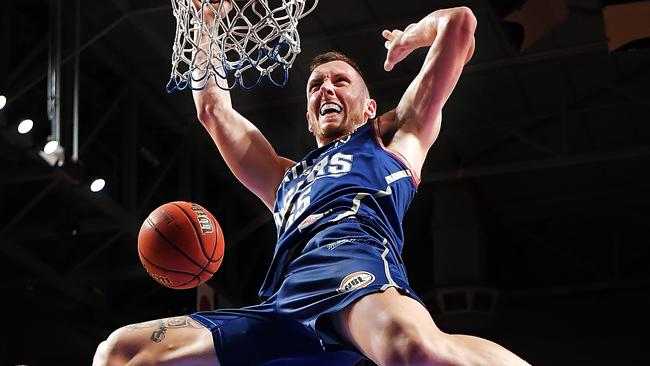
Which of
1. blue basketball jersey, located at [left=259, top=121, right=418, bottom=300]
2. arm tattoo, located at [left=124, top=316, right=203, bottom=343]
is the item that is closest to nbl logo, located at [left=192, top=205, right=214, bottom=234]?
blue basketball jersey, located at [left=259, top=121, right=418, bottom=300]

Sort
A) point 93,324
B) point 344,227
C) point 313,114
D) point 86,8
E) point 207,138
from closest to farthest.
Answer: point 344,227, point 313,114, point 86,8, point 207,138, point 93,324

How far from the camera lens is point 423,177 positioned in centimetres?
1093

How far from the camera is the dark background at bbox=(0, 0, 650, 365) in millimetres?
9328

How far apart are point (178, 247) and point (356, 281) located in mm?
1017

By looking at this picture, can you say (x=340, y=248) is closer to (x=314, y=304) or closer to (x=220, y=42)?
(x=314, y=304)

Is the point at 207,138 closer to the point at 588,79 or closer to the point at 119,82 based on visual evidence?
the point at 119,82

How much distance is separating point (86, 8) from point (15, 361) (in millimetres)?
5268

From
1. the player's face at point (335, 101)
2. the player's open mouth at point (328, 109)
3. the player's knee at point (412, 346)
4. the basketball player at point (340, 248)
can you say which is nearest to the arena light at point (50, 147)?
the basketball player at point (340, 248)

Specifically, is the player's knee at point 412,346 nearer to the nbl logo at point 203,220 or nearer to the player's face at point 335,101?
the player's face at point 335,101

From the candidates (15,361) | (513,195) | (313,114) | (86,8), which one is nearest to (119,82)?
(86,8)

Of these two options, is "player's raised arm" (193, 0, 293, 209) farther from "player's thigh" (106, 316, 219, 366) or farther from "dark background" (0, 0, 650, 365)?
"dark background" (0, 0, 650, 365)

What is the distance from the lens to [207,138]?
11.3 metres

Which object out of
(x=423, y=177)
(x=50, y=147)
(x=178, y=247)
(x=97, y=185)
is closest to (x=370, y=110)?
(x=178, y=247)

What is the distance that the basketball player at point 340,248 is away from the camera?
3125 mm
